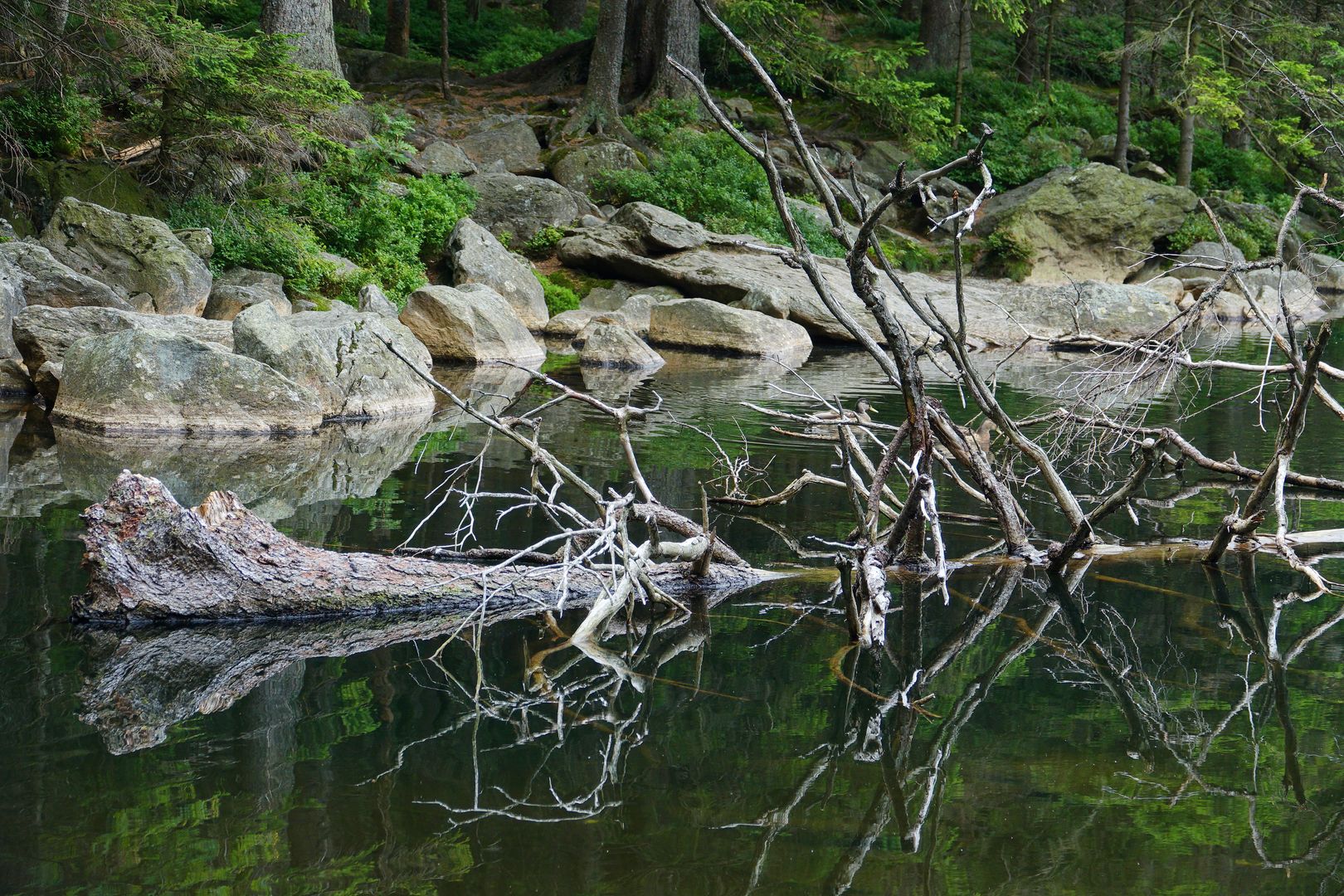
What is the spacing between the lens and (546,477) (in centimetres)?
871

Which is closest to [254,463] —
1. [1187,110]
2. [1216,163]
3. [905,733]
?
[905,733]

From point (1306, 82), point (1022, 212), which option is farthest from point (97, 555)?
point (1022, 212)

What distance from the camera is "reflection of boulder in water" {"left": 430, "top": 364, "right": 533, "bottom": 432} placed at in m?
11.7

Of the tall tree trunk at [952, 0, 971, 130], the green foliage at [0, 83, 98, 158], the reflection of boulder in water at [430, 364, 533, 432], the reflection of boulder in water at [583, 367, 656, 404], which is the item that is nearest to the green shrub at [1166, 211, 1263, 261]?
the tall tree trunk at [952, 0, 971, 130]

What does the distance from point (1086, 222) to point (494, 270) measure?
13.6 meters

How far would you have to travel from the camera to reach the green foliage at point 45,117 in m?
14.7

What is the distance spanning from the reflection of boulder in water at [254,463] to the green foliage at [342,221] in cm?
527

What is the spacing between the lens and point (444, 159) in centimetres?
2100

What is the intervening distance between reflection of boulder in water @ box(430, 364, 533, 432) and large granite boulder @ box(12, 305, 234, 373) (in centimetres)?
219

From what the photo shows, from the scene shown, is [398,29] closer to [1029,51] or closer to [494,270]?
[494,270]

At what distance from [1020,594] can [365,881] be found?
3.96 meters

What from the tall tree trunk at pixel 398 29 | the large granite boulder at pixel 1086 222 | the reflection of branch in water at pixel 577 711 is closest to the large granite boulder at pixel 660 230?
the large granite boulder at pixel 1086 222

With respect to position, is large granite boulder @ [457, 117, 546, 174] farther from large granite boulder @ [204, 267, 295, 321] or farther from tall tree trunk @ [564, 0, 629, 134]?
large granite boulder @ [204, 267, 295, 321]

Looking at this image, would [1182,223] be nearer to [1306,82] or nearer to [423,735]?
[1306,82]
